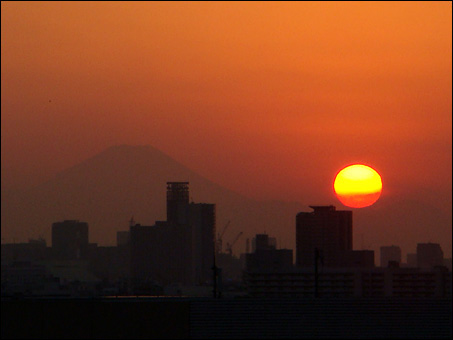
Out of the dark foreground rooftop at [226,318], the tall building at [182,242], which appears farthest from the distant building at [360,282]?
the dark foreground rooftop at [226,318]

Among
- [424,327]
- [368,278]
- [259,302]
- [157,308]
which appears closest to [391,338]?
[424,327]

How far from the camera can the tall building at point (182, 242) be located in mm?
185750

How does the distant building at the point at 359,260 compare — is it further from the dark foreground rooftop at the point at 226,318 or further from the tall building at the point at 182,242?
the dark foreground rooftop at the point at 226,318

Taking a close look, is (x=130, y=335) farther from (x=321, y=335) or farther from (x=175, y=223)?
(x=175, y=223)

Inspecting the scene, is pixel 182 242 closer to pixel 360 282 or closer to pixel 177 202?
pixel 177 202

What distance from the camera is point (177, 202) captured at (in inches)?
7298

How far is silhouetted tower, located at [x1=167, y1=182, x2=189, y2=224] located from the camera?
7216 inches

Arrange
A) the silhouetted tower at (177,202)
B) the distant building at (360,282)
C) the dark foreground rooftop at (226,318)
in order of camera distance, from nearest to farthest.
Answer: the dark foreground rooftop at (226,318), the distant building at (360,282), the silhouetted tower at (177,202)

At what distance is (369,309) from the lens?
4544cm

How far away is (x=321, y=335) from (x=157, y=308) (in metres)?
7.17

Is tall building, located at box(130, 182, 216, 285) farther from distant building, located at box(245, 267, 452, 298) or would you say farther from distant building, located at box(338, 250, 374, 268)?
distant building, located at box(245, 267, 452, 298)

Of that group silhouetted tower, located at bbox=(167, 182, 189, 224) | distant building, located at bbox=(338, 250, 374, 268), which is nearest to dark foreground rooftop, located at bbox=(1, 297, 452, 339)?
silhouetted tower, located at bbox=(167, 182, 189, 224)

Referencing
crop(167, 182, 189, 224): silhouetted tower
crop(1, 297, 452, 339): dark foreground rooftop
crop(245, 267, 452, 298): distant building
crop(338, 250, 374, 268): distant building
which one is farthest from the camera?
crop(338, 250, 374, 268): distant building

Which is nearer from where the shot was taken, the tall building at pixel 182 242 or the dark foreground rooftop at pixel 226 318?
the dark foreground rooftop at pixel 226 318
